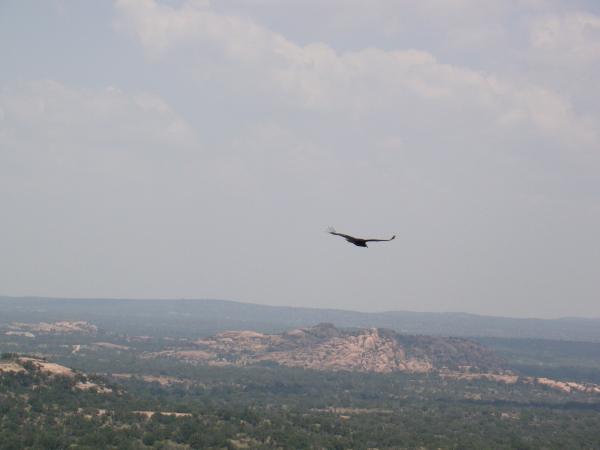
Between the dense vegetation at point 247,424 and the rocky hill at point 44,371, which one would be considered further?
the rocky hill at point 44,371

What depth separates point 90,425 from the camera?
102 metres

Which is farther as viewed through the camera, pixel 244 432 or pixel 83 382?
pixel 83 382

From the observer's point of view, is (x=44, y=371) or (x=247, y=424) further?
(x=44, y=371)

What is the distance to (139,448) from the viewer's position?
9419cm

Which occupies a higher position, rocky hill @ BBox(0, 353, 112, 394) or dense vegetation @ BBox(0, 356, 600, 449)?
rocky hill @ BBox(0, 353, 112, 394)

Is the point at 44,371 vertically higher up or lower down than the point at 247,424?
higher up

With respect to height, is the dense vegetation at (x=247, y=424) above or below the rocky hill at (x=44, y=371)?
below

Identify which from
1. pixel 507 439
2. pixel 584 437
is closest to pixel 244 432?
pixel 507 439

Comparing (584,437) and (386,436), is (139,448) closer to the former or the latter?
(386,436)

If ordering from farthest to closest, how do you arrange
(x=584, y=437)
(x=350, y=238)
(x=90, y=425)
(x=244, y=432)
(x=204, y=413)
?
(x=584, y=437)
(x=204, y=413)
(x=244, y=432)
(x=90, y=425)
(x=350, y=238)

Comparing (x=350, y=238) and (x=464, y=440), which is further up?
(x=350, y=238)

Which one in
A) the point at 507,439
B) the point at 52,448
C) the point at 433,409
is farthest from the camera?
the point at 433,409

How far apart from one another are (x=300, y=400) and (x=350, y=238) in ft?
494

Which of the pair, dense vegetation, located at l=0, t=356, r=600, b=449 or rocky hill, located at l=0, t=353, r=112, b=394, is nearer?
dense vegetation, located at l=0, t=356, r=600, b=449
